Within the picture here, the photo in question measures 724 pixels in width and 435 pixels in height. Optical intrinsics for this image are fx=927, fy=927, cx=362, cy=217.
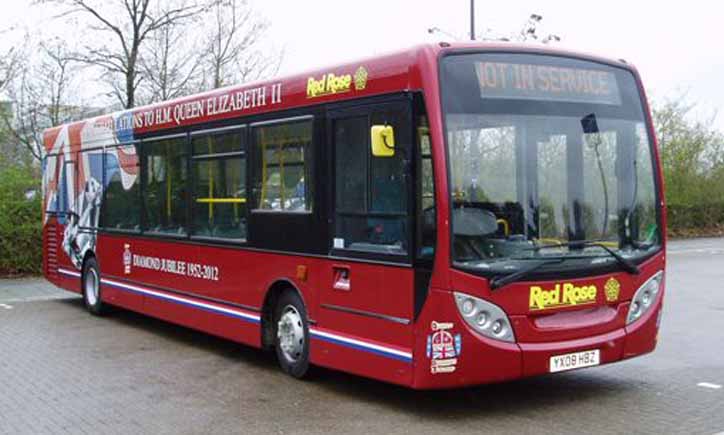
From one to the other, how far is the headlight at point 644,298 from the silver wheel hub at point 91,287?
855 cm

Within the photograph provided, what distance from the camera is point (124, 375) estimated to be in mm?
9344

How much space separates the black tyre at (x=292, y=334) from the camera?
28.4 feet

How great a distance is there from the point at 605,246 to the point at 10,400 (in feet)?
17.7

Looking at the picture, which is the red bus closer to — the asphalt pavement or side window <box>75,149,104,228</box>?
the asphalt pavement

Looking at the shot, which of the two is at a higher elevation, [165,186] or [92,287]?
[165,186]

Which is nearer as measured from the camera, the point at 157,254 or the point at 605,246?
the point at 605,246

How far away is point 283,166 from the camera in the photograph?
9.02 metres

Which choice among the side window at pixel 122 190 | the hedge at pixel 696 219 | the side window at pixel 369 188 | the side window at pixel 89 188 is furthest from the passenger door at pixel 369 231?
the hedge at pixel 696 219

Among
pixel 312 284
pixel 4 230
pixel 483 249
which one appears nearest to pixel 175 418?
pixel 312 284

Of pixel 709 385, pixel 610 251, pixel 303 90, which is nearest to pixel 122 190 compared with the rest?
pixel 303 90

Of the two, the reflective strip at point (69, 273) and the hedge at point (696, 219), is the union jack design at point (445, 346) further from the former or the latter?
the hedge at point (696, 219)

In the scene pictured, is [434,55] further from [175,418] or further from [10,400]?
[10,400]

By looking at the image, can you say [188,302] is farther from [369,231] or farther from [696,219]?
[696,219]

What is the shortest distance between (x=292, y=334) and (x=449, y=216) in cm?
254
